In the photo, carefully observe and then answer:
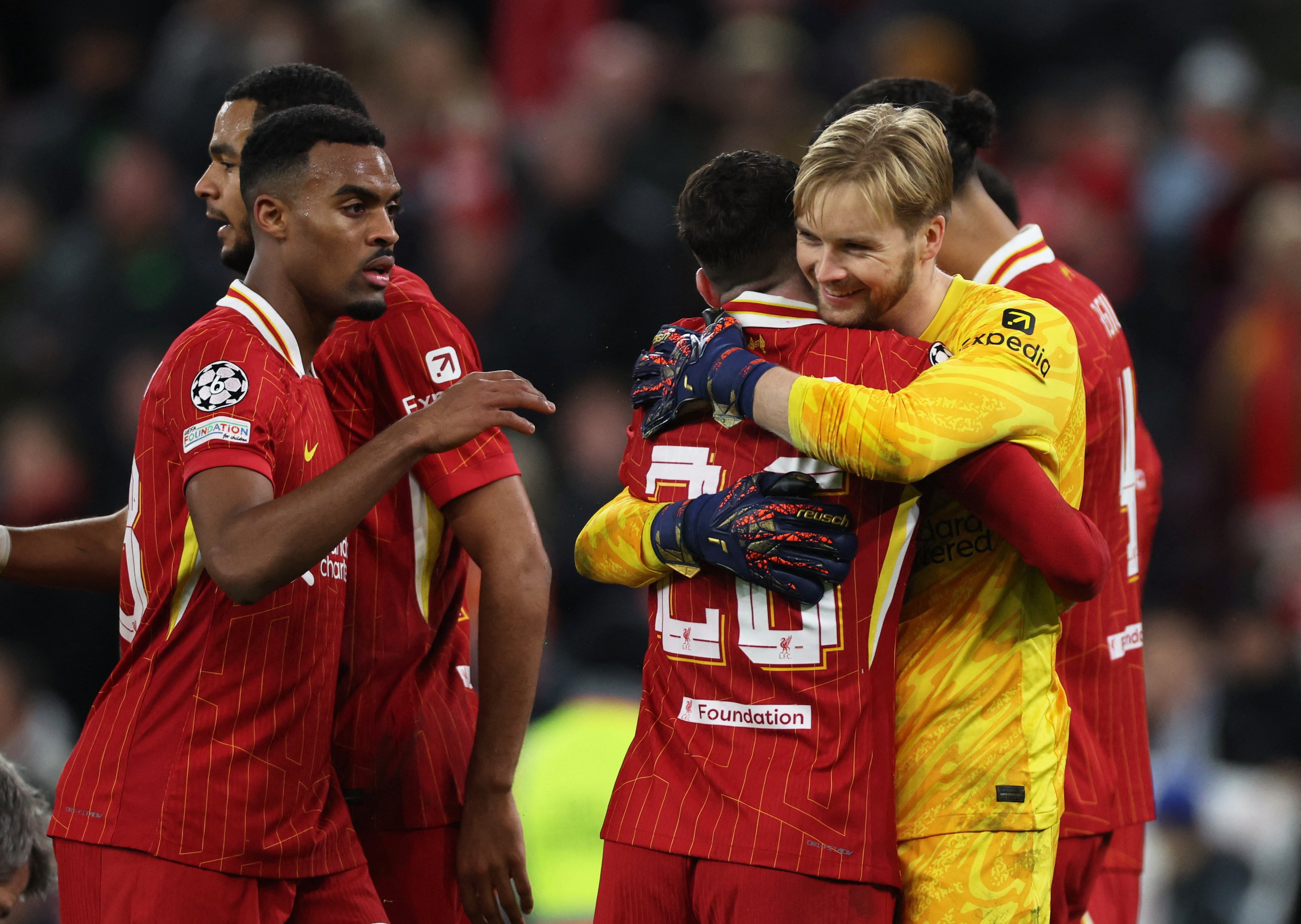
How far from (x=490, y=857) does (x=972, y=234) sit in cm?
180

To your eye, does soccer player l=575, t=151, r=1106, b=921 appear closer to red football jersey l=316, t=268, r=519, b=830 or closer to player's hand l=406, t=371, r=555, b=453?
player's hand l=406, t=371, r=555, b=453

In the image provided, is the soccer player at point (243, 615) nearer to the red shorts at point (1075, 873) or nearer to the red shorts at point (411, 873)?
the red shorts at point (411, 873)

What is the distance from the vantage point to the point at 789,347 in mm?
3014

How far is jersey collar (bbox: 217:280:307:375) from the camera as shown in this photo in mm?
3238

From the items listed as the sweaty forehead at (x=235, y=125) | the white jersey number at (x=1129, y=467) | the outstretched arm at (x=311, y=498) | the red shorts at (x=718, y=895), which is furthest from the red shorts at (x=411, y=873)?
the white jersey number at (x=1129, y=467)

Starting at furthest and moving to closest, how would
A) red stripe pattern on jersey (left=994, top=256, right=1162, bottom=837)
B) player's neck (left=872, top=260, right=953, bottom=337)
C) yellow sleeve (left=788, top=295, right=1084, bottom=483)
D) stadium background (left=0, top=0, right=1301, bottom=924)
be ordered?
1. stadium background (left=0, top=0, right=1301, bottom=924)
2. red stripe pattern on jersey (left=994, top=256, right=1162, bottom=837)
3. player's neck (left=872, top=260, right=953, bottom=337)
4. yellow sleeve (left=788, top=295, right=1084, bottom=483)

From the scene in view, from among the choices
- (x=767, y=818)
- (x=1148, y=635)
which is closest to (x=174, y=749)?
(x=767, y=818)

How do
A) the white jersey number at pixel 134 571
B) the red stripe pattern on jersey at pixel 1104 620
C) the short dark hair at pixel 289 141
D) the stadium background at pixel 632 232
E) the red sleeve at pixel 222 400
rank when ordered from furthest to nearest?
the stadium background at pixel 632 232 → the red stripe pattern on jersey at pixel 1104 620 → the short dark hair at pixel 289 141 → the white jersey number at pixel 134 571 → the red sleeve at pixel 222 400

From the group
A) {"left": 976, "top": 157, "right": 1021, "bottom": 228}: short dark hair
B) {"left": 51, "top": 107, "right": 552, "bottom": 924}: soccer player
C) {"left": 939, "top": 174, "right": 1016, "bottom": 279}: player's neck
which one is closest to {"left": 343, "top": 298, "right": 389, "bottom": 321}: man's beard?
{"left": 51, "top": 107, "right": 552, "bottom": 924}: soccer player

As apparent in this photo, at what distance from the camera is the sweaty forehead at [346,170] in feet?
10.9

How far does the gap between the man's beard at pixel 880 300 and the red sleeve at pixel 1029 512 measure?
1.07 ft

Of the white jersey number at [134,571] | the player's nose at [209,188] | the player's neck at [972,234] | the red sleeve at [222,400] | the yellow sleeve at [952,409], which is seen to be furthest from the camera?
the player's neck at [972,234]

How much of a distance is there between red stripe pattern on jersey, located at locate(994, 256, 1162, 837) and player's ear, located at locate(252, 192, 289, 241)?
1.60 m

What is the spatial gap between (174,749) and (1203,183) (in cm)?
727
